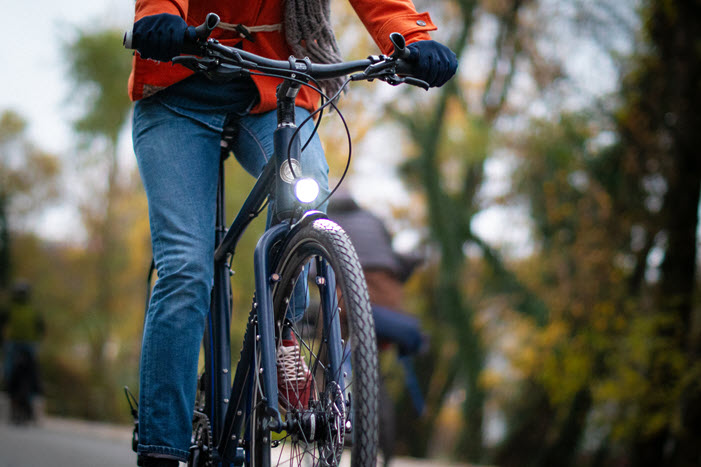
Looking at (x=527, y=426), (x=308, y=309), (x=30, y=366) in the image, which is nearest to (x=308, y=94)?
(x=308, y=309)

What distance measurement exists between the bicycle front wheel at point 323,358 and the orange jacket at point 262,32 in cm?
62

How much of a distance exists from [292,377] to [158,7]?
987mm

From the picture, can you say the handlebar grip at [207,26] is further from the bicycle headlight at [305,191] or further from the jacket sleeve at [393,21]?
the jacket sleeve at [393,21]

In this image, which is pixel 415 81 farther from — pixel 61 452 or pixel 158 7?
pixel 61 452

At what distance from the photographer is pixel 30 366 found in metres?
10.6

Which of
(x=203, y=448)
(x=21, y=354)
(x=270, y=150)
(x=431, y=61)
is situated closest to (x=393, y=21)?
(x=431, y=61)

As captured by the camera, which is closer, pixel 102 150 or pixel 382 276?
pixel 382 276

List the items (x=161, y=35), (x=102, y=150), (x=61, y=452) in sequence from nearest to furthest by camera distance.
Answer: (x=161, y=35), (x=61, y=452), (x=102, y=150)

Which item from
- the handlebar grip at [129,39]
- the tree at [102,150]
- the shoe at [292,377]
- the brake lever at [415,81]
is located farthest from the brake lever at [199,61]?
the tree at [102,150]

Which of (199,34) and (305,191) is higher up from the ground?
(199,34)

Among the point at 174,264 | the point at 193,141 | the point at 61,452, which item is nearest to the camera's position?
the point at 174,264

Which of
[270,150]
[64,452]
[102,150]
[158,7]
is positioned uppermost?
[102,150]

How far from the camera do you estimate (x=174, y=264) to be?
2086 mm

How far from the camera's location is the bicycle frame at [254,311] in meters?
1.80
